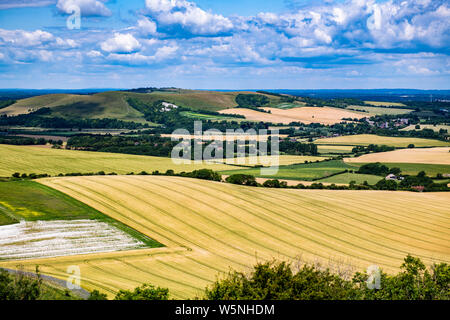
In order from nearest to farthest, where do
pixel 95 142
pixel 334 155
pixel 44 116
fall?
pixel 334 155 < pixel 95 142 < pixel 44 116

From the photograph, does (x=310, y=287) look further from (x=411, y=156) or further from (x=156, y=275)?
(x=411, y=156)

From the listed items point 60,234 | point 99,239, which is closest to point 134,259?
point 99,239

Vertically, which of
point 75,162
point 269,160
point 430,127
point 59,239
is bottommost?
point 269,160

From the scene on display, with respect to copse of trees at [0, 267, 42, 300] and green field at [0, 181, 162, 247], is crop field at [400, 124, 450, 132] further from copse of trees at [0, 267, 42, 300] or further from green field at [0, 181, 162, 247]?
copse of trees at [0, 267, 42, 300]

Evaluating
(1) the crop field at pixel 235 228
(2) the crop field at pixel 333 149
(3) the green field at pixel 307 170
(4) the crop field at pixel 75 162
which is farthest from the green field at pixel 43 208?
(2) the crop field at pixel 333 149

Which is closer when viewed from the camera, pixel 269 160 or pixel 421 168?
pixel 421 168

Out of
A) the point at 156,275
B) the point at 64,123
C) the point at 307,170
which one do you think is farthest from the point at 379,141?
the point at 156,275
